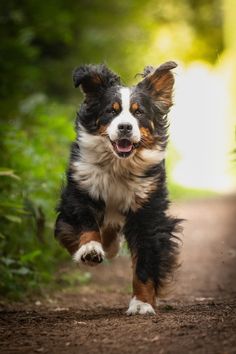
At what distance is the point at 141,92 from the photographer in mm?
6242

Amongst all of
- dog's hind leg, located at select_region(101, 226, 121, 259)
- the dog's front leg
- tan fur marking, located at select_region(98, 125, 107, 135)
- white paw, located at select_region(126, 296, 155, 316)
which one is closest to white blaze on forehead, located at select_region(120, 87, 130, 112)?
tan fur marking, located at select_region(98, 125, 107, 135)

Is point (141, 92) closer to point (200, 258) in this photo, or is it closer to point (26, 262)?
point (26, 262)

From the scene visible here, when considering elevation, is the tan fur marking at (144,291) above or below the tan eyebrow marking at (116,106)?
below

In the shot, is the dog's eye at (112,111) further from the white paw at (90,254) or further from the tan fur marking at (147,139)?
the white paw at (90,254)

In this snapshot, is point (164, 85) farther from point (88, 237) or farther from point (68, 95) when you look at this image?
point (68, 95)

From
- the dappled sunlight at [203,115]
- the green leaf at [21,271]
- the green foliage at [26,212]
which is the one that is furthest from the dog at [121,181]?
the dappled sunlight at [203,115]

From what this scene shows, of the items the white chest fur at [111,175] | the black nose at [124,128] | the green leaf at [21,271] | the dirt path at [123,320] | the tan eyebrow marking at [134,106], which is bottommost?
the dirt path at [123,320]

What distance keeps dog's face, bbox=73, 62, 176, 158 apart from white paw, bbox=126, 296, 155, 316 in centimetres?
119

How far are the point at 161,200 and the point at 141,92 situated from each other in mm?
964

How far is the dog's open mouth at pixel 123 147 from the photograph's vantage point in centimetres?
583

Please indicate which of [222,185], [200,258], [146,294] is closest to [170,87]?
[146,294]

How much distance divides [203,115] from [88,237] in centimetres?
2227

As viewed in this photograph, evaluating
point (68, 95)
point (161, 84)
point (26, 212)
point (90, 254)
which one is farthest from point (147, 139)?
point (68, 95)

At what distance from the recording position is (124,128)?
570 centimetres
